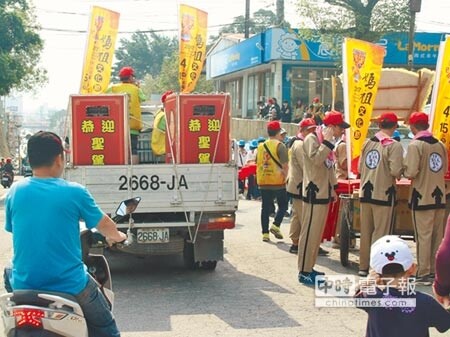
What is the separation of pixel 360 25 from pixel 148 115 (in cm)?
1575

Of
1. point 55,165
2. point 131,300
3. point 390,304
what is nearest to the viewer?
point 390,304

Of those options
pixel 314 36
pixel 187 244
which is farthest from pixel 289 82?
pixel 187 244

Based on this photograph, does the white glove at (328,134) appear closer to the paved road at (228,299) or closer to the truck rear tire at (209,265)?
the paved road at (228,299)

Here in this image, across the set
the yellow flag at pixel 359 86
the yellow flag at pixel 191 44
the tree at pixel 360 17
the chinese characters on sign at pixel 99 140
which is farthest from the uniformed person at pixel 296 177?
the tree at pixel 360 17

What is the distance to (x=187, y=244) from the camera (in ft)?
29.5

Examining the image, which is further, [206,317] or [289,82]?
[289,82]

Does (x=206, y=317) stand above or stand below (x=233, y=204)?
below

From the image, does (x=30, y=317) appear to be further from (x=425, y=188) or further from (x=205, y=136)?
(x=425, y=188)

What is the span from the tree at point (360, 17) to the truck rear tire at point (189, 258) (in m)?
17.0

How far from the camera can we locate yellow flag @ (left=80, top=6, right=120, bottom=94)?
15.5 m

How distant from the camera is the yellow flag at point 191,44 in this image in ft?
44.6

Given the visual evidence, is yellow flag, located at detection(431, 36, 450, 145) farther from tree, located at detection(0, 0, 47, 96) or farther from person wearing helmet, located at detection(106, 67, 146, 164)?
tree, located at detection(0, 0, 47, 96)

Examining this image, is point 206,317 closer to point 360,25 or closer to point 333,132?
point 333,132

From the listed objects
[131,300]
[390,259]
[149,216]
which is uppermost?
[390,259]
